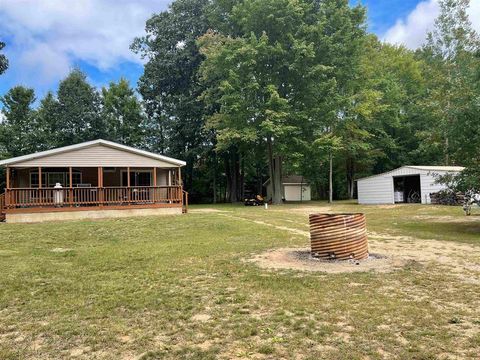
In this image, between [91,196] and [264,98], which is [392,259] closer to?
[91,196]

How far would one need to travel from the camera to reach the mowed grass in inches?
138

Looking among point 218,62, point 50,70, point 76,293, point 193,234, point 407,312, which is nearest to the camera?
point 407,312

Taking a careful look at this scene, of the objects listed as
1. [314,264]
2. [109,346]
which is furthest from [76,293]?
[314,264]

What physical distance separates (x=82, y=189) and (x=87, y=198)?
0.51m

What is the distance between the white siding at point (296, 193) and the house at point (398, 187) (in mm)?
14891

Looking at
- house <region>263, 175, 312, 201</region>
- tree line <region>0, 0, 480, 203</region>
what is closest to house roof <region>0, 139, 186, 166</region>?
tree line <region>0, 0, 480, 203</region>

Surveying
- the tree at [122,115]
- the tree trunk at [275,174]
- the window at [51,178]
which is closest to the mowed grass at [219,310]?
the window at [51,178]

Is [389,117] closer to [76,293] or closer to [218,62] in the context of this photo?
[218,62]

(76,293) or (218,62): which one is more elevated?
(218,62)

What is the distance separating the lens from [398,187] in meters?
29.4

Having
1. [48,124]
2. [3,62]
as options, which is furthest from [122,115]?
[3,62]

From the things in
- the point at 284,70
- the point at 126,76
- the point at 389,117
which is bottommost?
the point at 389,117

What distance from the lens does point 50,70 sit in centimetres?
4241

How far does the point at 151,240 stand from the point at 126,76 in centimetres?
3570
